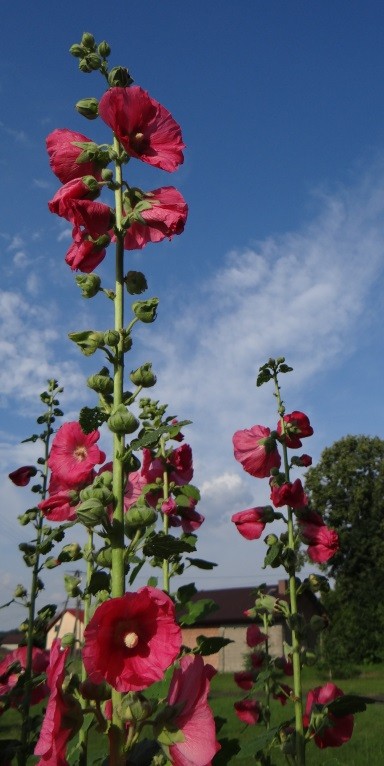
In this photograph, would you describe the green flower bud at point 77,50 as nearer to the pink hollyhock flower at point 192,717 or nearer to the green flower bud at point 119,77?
the green flower bud at point 119,77

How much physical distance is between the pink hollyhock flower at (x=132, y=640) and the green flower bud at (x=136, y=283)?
106 cm

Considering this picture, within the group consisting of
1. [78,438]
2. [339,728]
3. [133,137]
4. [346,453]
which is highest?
[346,453]

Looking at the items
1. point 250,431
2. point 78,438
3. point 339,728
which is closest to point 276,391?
point 250,431

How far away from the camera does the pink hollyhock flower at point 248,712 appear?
4531 mm

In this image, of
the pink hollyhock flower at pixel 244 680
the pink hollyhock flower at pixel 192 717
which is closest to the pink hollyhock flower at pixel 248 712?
the pink hollyhock flower at pixel 244 680

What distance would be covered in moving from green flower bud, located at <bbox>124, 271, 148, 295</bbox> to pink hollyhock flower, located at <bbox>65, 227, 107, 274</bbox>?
0.55ft

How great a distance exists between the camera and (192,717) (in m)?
1.70

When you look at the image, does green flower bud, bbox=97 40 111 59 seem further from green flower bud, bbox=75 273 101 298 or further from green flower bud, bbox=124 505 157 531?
green flower bud, bbox=124 505 157 531

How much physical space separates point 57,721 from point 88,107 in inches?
83.9

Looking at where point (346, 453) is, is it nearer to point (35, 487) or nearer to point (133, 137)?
point (35, 487)

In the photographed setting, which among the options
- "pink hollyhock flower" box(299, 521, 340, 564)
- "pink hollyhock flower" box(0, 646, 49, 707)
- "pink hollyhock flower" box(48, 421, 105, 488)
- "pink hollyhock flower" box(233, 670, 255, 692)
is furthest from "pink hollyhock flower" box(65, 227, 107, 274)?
"pink hollyhock flower" box(233, 670, 255, 692)

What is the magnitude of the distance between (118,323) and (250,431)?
1856mm

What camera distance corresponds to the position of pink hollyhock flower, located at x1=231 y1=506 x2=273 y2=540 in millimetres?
3754

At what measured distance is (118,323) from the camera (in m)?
2.22
